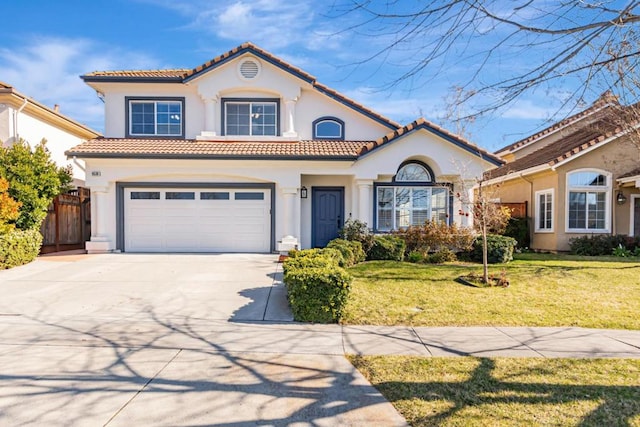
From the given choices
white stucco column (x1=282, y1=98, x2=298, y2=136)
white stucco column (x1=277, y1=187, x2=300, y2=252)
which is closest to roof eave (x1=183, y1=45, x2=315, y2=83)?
white stucco column (x1=282, y1=98, x2=298, y2=136)

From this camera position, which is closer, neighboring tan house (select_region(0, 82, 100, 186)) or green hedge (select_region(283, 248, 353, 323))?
green hedge (select_region(283, 248, 353, 323))

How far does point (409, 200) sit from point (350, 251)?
4548mm

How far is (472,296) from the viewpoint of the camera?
8.11m

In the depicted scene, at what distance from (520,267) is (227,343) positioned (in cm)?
919

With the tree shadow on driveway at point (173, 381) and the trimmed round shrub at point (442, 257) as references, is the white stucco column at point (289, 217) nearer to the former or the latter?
the trimmed round shrub at point (442, 257)

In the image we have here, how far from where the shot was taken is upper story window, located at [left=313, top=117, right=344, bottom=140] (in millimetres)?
15109

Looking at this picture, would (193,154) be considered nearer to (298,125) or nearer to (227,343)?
(298,125)

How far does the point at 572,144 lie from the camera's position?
1723 centimetres

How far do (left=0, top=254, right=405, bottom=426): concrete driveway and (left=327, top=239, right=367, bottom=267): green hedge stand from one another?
239 cm

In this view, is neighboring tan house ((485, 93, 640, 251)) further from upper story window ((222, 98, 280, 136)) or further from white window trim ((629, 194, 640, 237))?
upper story window ((222, 98, 280, 136))

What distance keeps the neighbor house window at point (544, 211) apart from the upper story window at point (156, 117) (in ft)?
49.2

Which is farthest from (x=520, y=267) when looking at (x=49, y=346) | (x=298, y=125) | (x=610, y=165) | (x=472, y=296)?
(x=49, y=346)

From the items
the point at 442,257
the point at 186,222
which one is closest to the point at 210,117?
the point at 186,222

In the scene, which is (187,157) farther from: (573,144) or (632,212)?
(632,212)
